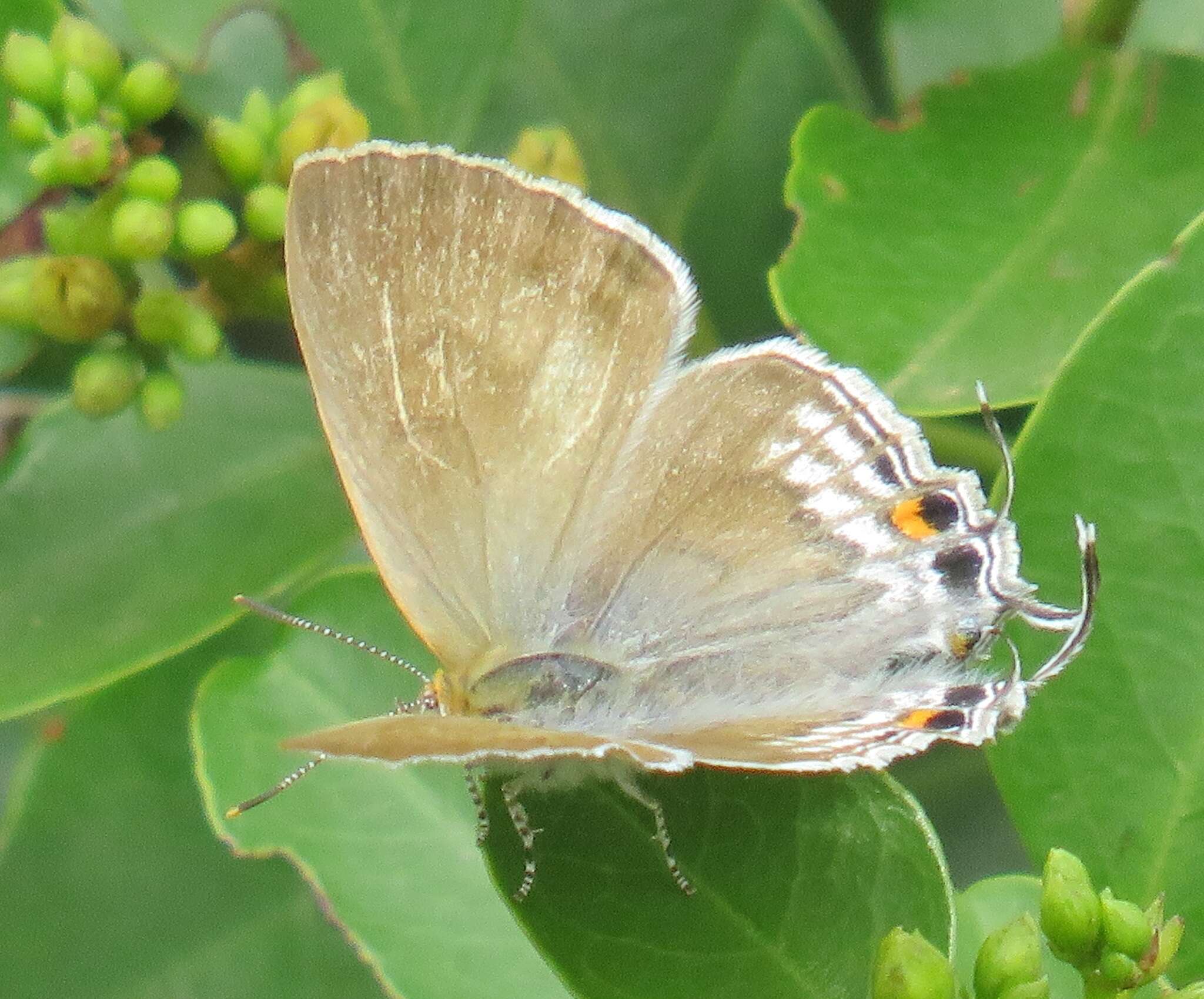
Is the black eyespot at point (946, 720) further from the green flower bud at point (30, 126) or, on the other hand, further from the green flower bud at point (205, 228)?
the green flower bud at point (30, 126)

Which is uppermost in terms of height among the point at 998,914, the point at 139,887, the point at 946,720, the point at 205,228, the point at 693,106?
the point at 205,228

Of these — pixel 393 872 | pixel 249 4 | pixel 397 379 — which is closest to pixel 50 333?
pixel 397 379

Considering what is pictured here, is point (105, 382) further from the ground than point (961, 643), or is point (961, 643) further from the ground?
point (105, 382)

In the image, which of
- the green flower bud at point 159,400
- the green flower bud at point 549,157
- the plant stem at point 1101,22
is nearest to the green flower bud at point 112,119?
the green flower bud at point 159,400

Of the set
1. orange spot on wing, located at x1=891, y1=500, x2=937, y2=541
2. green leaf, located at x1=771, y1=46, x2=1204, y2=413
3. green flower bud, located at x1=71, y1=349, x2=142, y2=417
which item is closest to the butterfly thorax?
orange spot on wing, located at x1=891, y1=500, x2=937, y2=541

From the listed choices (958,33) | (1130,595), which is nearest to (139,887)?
(1130,595)

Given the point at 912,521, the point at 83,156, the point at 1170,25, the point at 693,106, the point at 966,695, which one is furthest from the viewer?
the point at 693,106

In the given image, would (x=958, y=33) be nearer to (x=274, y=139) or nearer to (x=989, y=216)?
(x=989, y=216)

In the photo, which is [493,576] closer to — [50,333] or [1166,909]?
[50,333]
